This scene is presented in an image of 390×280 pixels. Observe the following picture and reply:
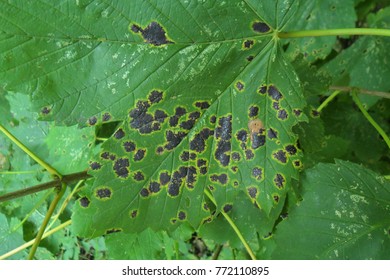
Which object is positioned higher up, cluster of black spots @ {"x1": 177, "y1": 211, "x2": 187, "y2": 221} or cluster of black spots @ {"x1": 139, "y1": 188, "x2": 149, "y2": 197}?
cluster of black spots @ {"x1": 139, "y1": 188, "x2": 149, "y2": 197}

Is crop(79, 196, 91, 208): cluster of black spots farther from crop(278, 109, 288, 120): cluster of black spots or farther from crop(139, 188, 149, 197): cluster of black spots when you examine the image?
crop(278, 109, 288, 120): cluster of black spots

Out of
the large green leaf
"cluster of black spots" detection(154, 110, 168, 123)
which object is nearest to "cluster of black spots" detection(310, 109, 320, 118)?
the large green leaf

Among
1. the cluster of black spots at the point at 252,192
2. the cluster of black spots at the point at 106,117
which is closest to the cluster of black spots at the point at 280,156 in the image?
the cluster of black spots at the point at 252,192

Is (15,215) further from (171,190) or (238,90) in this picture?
(238,90)

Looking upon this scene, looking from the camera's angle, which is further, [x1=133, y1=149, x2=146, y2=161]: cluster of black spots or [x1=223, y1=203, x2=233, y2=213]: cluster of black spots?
[x1=223, y1=203, x2=233, y2=213]: cluster of black spots

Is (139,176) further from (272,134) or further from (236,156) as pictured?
(272,134)

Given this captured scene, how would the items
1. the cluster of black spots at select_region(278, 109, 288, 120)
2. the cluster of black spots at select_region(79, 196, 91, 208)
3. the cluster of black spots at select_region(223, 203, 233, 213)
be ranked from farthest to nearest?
the cluster of black spots at select_region(223, 203, 233, 213), the cluster of black spots at select_region(79, 196, 91, 208), the cluster of black spots at select_region(278, 109, 288, 120)

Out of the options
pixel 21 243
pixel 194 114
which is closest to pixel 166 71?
pixel 194 114

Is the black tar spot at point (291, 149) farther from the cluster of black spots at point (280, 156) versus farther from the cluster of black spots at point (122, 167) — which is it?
the cluster of black spots at point (122, 167)
